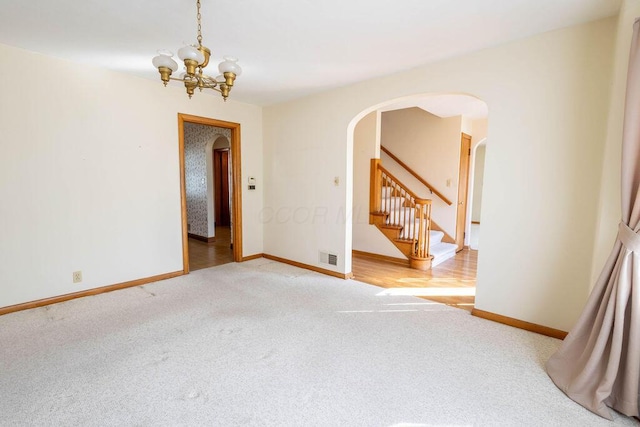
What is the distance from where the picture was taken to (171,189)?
13.0 feet

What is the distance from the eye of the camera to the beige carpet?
1.71m

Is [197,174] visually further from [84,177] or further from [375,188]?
[375,188]

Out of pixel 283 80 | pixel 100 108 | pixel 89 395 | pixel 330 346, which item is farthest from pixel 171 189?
pixel 330 346

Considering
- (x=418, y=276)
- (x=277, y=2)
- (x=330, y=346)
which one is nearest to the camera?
(x=277, y=2)

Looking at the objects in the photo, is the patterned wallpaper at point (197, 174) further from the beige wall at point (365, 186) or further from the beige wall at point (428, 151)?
the beige wall at point (428, 151)

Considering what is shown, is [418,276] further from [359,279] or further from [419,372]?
[419,372]

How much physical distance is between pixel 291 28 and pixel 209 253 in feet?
13.3

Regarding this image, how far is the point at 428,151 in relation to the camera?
19.6ft

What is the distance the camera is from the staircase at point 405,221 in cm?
467

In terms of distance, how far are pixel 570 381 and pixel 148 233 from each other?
4.18 meters

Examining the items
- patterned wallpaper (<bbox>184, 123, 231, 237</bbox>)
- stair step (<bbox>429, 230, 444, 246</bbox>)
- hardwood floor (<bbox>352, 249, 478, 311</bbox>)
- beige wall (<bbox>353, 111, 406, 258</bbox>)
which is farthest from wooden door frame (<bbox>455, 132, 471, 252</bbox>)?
patterned wallpaper (<bbox>184, 123, 231, 237</bbox>)

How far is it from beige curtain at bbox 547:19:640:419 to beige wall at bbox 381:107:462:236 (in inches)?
157

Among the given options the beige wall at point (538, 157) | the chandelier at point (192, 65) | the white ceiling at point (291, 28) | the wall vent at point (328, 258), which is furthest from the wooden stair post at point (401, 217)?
the chandelier at point (192, 65)

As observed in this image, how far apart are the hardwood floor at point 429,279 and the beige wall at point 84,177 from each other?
2672 mm
